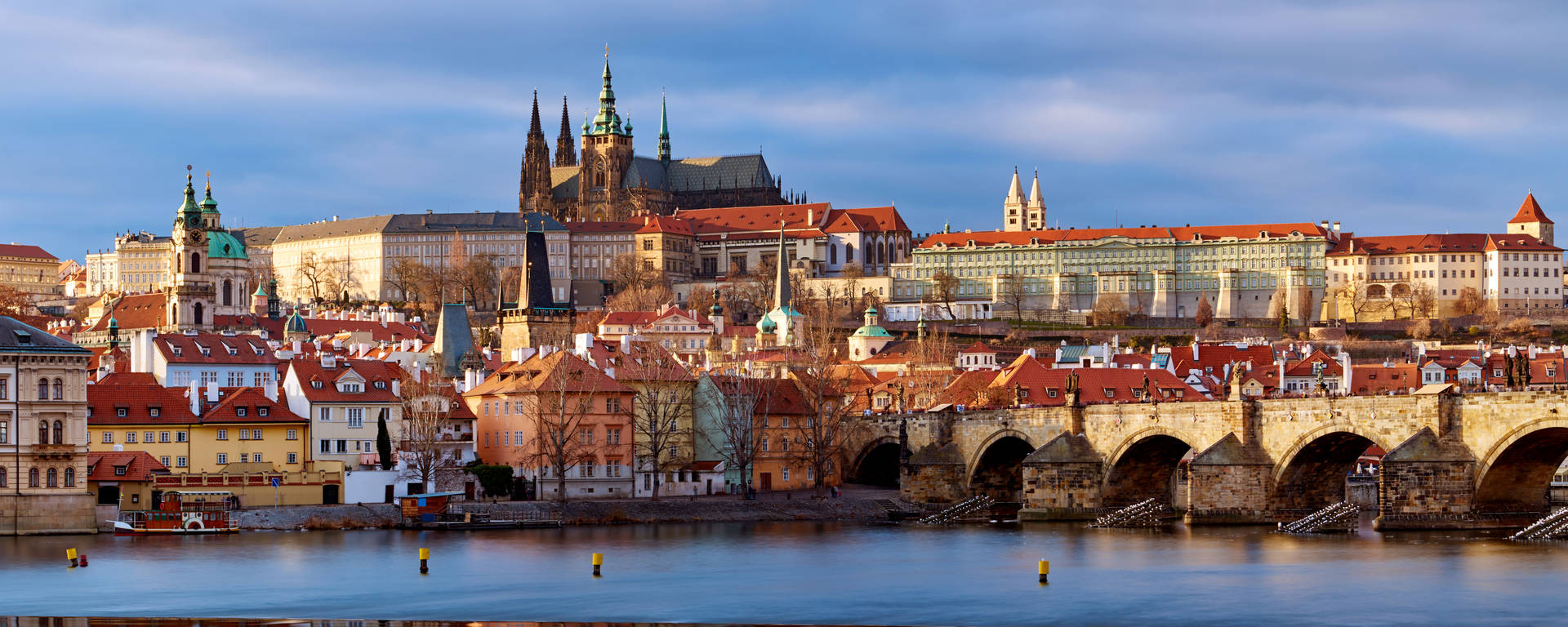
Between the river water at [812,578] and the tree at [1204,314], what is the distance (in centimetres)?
10948

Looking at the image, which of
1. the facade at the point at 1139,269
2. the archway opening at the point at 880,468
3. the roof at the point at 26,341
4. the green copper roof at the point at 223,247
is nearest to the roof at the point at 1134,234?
the facade at the point at 1139,269

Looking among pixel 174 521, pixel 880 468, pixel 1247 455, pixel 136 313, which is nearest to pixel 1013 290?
pixel 136 313

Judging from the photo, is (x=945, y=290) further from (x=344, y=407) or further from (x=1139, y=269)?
(x=344, y=407)

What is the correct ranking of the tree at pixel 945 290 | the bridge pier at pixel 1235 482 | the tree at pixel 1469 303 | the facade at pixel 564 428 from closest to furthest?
the bridge pier at pixel 1235 482
the facade at pixel 564 428
the tree at pixel 1469 303
the tree at pixel 945 290

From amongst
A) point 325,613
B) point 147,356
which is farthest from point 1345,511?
point 147,356

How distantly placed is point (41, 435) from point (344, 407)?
1024 cm

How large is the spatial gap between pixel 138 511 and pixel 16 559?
31.2 feet

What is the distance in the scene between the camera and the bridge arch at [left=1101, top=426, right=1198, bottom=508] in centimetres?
6294

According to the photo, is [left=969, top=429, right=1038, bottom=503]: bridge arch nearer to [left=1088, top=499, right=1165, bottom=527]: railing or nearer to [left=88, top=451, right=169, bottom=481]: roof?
[left=1088, top=499, right=1165, bottom=527]: railing

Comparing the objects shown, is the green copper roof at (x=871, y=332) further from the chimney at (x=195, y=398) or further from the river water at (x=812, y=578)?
the river water at (x=812, y=578)

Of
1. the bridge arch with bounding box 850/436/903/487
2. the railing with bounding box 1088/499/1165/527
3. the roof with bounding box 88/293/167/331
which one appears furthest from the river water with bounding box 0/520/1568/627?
the roof with bounding box 88/293/167/331

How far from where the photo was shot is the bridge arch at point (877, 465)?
75500 millimetres

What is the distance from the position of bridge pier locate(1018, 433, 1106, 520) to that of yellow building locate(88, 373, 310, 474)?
66.2 ft

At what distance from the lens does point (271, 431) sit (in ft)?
204
